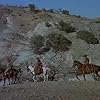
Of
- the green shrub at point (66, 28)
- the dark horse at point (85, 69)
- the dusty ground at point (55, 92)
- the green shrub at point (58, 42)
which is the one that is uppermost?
the green shrub at point (66, 28)

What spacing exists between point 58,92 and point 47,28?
1258 inches

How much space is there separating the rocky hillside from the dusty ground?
1426 centimetres

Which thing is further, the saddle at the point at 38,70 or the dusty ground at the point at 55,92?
the saddle at the point at 38,70

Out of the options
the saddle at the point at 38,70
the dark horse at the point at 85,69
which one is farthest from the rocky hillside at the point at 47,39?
the dark horse at the point at 85,69

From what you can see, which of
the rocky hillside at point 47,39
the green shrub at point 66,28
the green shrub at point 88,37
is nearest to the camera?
the rocky hillside at point 47,39

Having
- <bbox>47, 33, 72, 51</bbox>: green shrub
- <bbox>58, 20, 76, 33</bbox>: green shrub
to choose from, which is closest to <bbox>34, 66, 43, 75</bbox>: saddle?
<bbox>47, 33, 72, 51</bbox>: green shrub

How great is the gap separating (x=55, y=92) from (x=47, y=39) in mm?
26686

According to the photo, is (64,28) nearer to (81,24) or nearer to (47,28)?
(47,28)

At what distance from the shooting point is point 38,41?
1902 inches

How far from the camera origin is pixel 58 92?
23469mm

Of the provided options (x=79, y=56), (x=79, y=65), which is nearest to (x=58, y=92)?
(x=79, y=65)

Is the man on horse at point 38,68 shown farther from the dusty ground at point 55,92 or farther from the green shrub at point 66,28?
the green shrub at point 66,28

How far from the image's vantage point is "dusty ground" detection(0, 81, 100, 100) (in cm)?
2239

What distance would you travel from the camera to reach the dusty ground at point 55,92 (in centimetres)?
2239
